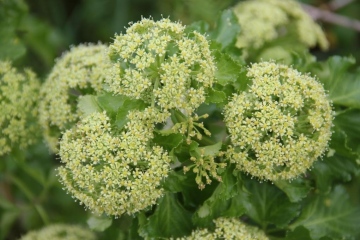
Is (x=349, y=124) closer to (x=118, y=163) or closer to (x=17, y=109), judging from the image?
(x=118, y=163)

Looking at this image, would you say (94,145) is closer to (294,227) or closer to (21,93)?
(21,93)

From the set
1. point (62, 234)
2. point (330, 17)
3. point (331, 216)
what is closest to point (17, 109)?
point (62, 234)

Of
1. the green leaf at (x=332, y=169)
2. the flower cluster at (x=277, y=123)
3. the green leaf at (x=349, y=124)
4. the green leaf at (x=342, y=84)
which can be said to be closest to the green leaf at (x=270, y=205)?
the green leaf at (x=332, y=169)

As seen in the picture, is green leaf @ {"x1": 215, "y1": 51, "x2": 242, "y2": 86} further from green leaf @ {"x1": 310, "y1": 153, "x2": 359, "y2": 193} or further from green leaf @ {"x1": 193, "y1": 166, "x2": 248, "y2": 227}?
green leaf @ {"x1": 310, "y1": 153, "x2": 359, "y2": 193}

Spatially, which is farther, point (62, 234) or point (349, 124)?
point (62, 234)

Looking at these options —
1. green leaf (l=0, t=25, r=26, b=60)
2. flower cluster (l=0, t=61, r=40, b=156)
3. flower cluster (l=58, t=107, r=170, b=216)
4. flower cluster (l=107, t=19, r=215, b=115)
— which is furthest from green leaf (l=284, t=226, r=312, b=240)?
green leaf (l=0, t=25, r=26, b=60)

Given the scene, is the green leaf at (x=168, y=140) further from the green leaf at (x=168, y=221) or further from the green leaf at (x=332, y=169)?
the green leaf at (x=332, y=169)
